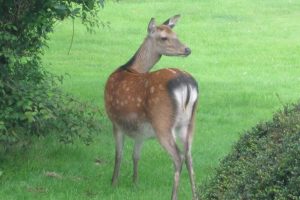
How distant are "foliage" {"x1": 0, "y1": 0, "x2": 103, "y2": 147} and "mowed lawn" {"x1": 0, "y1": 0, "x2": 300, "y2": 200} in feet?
1.35

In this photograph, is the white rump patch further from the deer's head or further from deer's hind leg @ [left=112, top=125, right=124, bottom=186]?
the deer's head

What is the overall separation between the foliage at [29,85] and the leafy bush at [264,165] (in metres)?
3.55

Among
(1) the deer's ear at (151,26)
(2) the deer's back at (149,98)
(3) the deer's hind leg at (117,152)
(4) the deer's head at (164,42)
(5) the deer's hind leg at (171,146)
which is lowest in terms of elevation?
(3) the deer's hind leg at (117,152)

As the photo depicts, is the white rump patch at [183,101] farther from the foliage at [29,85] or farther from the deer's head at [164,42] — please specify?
the foliage at [29,85]

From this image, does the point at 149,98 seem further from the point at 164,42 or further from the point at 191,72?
the point at 191,72

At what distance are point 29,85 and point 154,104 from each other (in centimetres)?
191

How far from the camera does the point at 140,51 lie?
9.00 m

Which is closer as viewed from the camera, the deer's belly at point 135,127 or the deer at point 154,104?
the deer at point 154,104

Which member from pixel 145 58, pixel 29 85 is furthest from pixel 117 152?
pixel 29 85

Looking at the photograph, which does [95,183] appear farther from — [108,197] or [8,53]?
[8,53]

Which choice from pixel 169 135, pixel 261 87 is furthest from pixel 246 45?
pixel 169 135

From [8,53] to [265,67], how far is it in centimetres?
933

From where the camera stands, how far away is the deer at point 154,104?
7.75m

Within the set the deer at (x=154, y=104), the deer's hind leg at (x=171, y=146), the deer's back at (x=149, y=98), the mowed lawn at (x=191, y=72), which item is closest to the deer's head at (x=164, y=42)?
the deer at (x=154, y=104)
